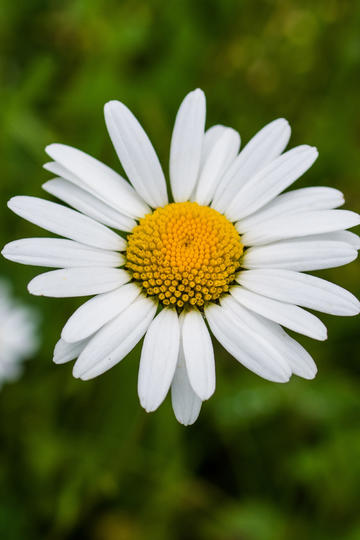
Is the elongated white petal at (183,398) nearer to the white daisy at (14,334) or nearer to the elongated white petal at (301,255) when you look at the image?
the elongated white petal at (301,255)

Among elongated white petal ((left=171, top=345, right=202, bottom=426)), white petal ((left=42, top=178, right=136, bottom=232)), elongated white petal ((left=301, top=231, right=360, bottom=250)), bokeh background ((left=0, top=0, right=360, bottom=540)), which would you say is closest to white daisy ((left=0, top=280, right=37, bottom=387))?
bokeh background ((left=0, top=0, right=360, bottom=540))

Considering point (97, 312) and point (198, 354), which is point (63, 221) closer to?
point (97, 312)

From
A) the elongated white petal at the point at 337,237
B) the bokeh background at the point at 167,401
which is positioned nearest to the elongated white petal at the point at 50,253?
the elongated white petal at the point at 337,237

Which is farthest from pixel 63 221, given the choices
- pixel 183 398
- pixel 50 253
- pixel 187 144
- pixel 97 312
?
pixel 183 398

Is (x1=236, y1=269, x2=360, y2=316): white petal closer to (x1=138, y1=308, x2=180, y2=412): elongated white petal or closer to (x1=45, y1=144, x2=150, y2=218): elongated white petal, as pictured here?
(x1=138, y1=308, x2=180, y2=412): elongated white petal

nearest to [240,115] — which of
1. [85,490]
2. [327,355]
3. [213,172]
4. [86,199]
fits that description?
[327,355]

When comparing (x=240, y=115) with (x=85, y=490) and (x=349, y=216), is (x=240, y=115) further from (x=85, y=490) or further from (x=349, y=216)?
(x=85, y=490)
